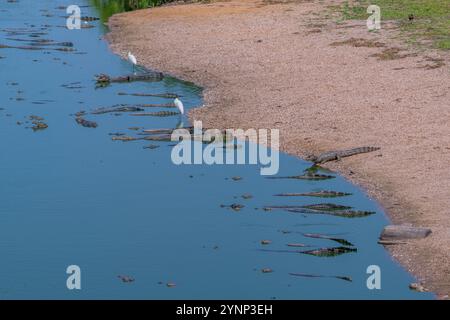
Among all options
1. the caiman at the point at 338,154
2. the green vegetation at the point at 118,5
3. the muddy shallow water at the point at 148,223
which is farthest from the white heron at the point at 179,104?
the green vegetation at the point at 118,5

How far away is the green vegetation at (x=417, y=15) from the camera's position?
29.0 m

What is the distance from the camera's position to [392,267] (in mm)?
15469

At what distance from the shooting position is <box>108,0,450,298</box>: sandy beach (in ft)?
60.1

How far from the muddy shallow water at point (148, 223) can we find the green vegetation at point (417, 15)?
6903 millimetres

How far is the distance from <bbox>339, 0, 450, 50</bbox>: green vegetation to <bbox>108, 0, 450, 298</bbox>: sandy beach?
522 mm

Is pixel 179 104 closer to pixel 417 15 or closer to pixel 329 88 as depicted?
pixel 329 88

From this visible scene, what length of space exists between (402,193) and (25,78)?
1383 centimetres

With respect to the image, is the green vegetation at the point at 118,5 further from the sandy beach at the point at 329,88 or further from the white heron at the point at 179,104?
the white heron at the point at 179,104

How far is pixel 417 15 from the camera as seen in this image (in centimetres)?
3192

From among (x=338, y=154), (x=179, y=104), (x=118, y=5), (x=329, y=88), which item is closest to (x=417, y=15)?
(x=329, y=88)

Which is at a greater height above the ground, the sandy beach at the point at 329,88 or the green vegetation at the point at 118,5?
the sandy beach at the point at 329,88

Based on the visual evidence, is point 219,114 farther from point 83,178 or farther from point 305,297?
point 305,297

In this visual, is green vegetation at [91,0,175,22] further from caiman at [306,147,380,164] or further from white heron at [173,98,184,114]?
caiman at [306,147,380,164]
